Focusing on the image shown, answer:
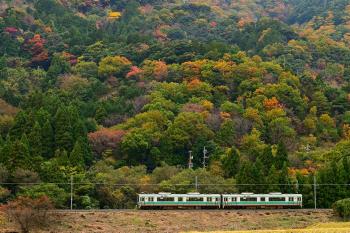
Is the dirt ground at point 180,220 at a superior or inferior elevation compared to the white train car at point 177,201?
inferior

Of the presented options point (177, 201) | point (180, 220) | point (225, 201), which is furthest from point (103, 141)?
point (180, 220)

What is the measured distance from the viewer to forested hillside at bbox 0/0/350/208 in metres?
66.5

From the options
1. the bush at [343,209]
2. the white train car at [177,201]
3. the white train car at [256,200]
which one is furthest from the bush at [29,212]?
the bush at [343,209]

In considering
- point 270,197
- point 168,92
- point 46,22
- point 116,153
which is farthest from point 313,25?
point 270,197

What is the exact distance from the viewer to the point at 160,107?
84.9 m

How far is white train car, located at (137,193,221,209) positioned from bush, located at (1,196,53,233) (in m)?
10.2

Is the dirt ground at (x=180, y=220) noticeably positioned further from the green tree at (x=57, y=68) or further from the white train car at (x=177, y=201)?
the green tree at (x=57, y=68)

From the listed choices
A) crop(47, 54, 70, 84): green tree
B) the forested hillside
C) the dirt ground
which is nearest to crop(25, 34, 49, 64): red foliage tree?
the forested hillside

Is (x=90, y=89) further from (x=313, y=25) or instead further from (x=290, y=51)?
(x=313, y=25)

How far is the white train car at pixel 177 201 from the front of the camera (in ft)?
201

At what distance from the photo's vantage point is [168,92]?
90688mm

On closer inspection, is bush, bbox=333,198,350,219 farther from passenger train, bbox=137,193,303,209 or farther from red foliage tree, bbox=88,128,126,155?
red foliage tree, bbox=88,128,126,155

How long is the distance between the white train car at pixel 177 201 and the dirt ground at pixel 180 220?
2.58m

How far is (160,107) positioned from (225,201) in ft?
78.9
